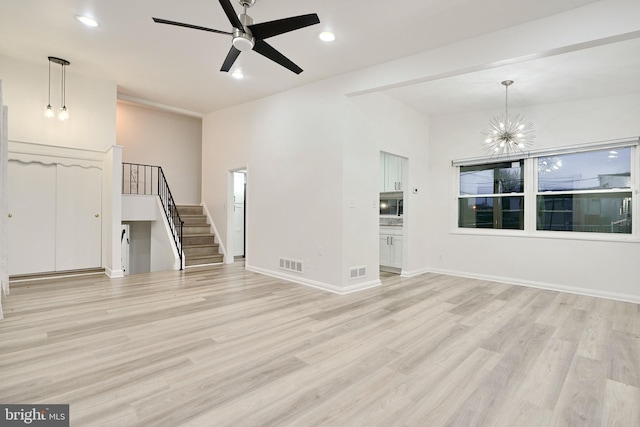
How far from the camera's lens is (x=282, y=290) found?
4.76 metres

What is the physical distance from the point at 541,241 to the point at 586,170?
4.29ft

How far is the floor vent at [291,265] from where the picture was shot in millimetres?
5282

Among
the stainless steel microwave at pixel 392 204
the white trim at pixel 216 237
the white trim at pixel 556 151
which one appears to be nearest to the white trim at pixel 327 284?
the white trim at pixel 216 237

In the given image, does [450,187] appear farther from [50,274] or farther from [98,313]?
[50,274]

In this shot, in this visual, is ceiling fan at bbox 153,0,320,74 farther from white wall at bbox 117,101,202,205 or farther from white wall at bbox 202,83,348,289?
white wall at bbox 117,101,202,205

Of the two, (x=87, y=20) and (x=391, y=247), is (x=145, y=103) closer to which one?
(x=87, y=20)

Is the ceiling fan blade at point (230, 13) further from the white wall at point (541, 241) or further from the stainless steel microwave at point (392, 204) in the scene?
the white wall at point (541, 241)

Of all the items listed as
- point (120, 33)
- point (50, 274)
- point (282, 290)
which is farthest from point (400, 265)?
point (50, 274)

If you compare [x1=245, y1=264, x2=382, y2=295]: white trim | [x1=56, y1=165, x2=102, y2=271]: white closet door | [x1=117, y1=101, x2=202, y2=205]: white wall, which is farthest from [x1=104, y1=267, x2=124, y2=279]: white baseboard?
[x1=117, y1=101, x2=202, y2=205]: white wall

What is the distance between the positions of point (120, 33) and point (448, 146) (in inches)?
222

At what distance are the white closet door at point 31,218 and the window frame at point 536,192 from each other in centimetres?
723

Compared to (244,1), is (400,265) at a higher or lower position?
lower

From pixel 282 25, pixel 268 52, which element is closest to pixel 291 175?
pixel 268 52

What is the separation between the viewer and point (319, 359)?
2584 mm
